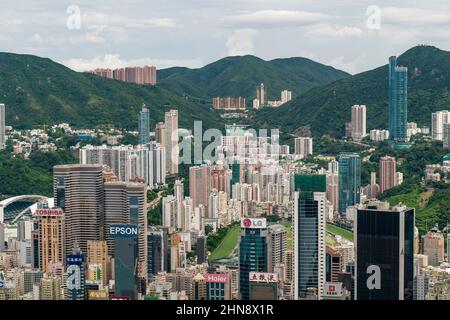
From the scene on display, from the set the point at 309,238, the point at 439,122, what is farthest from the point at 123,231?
the point at 439,122

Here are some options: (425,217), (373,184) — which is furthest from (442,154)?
(425,217)

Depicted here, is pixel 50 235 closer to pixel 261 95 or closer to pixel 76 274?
pixel 76 274

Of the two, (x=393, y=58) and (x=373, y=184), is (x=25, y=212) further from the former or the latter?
(x=393, y=58)

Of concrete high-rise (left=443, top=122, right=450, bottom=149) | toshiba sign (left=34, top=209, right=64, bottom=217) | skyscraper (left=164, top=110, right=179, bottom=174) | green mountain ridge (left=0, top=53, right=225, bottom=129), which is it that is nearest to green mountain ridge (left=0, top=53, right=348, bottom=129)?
green mountain ridge (left=0, top=53, right=225, bottom=129)

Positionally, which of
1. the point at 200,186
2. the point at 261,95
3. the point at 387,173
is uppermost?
the point at 261,95

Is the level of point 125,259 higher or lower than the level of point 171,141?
lower
